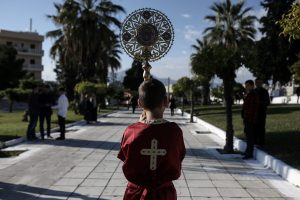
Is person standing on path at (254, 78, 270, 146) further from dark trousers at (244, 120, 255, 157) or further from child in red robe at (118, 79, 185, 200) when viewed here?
child in red robe at (118, 79, 185, 200)

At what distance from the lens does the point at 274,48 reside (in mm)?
49094

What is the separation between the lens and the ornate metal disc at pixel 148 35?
623 centimetres

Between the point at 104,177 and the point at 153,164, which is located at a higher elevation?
the point at 153,164

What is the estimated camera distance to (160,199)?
3961mm

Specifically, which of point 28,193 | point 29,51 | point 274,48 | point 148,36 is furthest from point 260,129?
point 29,51

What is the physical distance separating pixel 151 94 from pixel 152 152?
0.44 metres

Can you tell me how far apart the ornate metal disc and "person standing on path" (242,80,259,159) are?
6.38 meters

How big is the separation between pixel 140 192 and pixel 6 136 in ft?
44.0

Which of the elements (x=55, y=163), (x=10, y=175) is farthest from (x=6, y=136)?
(x=10, y=175)

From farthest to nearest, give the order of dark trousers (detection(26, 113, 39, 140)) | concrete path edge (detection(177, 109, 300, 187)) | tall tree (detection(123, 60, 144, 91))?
1. tall tree (detection(123, 60, 144, 91))
2. dark trousers (detection(26, 113, 39, 140))
3. concrete path edge (detection(177, 109, 300, 187))

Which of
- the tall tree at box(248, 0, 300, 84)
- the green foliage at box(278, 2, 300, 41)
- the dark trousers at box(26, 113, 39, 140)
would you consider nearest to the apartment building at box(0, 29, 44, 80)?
the tall tree at box(248, 0, 300, 84)

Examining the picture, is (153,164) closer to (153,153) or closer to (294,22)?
(153,153)

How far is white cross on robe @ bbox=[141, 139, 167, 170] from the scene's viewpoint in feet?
12.9

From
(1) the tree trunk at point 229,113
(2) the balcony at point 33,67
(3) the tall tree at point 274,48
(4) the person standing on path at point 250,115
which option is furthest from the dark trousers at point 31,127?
(2) the balcony at point 33,67
